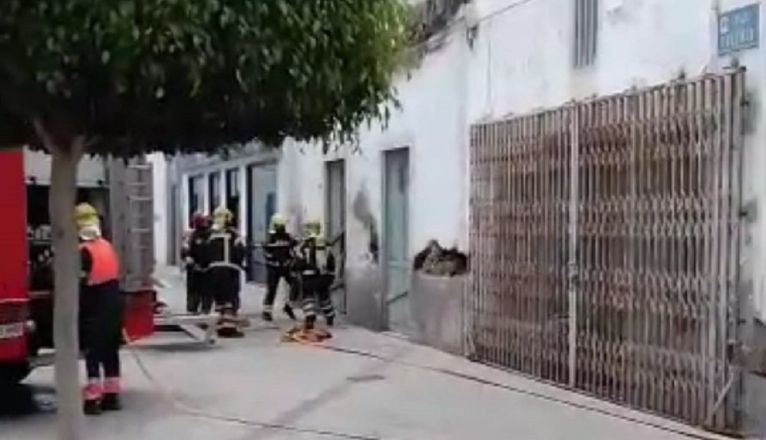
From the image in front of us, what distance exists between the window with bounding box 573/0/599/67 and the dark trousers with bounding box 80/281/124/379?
4609 millimetres

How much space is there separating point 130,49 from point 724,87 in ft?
19.0

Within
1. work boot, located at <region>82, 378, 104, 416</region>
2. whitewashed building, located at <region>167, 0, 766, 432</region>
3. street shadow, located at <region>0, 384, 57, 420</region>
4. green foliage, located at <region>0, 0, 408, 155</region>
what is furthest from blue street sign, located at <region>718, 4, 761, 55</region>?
street shadow, located at <region>0, 384, 57, 420</region>

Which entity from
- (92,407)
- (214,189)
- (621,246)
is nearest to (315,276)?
(92,407)

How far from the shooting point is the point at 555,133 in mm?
10992

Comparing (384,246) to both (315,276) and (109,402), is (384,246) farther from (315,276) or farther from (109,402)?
(109,402)

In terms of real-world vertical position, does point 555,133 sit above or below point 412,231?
above

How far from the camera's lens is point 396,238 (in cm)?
1581

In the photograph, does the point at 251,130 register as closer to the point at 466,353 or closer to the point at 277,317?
the point at 466,353

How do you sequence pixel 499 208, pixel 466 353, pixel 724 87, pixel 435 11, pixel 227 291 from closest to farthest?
pixel 724 87 < pixel 499 208 < pixel 466 353 < pixel 435 11 < pixel 227 291

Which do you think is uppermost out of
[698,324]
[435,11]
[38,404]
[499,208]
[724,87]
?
[435,11]

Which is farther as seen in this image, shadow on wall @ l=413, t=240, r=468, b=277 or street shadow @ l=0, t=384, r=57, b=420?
shadow on wall @ l=413, t=240, r=468, b=277

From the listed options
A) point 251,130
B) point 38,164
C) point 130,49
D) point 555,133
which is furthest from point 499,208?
point 130,49

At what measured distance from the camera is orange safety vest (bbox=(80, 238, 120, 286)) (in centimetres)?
960

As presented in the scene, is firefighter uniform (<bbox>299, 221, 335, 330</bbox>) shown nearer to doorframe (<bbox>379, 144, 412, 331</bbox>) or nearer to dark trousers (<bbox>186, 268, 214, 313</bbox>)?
doorframe (<bbox>379, 144, 412, 331</bbox>)
